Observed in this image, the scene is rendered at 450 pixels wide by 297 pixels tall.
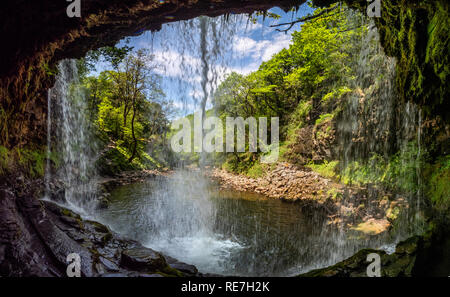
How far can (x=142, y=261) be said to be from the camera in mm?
3564

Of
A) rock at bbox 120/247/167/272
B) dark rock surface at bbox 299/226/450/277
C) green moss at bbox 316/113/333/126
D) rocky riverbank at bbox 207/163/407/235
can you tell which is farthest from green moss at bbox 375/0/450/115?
green moss at bbox 316/113/333/126

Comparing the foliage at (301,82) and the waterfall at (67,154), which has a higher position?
the foliage at (301,82)

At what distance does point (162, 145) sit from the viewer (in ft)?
87.7

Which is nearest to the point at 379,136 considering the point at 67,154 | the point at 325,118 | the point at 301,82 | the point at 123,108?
the point at 325,118

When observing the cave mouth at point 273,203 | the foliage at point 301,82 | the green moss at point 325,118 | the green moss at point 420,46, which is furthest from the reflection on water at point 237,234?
the foliage at point 301,82

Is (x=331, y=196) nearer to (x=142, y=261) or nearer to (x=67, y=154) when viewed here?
(x=142, y=261)

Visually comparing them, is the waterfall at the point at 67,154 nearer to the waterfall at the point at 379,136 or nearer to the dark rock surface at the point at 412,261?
the dark rock surface at the point at 412,261

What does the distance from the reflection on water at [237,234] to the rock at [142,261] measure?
1.32 m

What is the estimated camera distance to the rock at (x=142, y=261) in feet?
11.5

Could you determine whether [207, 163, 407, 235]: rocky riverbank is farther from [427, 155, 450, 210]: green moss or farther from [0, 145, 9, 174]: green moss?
[0, 145, 9, 174]: green moss

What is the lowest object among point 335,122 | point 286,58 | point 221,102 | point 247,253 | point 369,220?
point 247,253

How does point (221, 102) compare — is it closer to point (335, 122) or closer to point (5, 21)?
point (335, 122)
